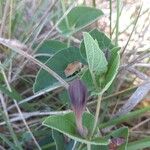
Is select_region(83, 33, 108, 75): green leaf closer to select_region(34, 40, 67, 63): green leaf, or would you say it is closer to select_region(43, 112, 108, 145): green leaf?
select_region(43, 112, 108, 145): green leaf

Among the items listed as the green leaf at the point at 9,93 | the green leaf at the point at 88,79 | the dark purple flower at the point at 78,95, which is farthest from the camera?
the green leaf at the point at 9,93

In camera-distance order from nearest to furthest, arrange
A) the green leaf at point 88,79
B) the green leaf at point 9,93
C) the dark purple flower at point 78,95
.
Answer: the dark purple flower at point 78,95 < the green leaf at point 88,79 < the green leaf at point 9,93

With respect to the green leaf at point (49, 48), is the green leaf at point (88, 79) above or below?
above

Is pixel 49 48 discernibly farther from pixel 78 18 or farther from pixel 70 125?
pixel 70 125

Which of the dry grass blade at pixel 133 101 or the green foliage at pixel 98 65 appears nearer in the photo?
the green foliage at pixel 98 65

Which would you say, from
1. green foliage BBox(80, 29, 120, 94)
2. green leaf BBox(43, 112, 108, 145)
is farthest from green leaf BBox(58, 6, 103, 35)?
green leaf BBox(43, 112, 108, 145)

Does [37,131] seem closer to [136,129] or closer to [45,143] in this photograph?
[45,143]

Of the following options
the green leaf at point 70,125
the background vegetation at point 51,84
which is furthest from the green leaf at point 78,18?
the green leaf at point 70,125

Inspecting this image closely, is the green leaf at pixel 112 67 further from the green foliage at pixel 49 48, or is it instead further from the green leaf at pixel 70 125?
the green foliage at pixel 49 48
